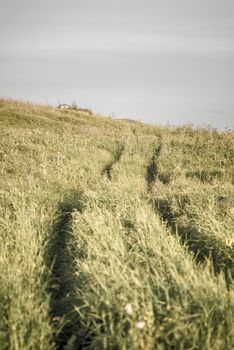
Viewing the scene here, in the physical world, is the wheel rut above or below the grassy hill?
below

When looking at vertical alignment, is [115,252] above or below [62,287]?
above

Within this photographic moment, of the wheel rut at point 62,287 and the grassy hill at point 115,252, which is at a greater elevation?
the grassy hill at point 115,252

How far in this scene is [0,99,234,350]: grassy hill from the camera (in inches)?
117

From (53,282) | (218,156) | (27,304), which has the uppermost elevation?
(218,156)

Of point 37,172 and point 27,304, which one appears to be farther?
point 37,172

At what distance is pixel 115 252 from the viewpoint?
168 inches

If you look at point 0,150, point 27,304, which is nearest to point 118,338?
point 27,304

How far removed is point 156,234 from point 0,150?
28.0 feet

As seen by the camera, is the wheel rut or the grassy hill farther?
the wheel rut

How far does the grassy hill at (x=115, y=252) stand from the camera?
297cm

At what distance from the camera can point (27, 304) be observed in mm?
3254

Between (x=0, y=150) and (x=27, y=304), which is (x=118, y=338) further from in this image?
(x=0, y=150)

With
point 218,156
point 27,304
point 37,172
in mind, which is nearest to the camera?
point 27,304

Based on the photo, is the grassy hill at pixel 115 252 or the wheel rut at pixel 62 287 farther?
the wheel rut at pixel 62 287
